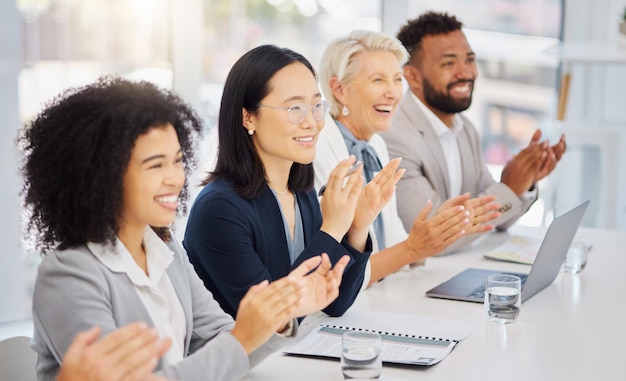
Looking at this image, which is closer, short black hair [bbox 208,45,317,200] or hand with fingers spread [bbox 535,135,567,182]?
short black hair [bbox 208,45,317,200]

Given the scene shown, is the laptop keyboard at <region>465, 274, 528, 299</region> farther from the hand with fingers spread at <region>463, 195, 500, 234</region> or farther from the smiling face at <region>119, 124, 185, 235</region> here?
the smiling face at <region>119, 124, 185, 235</region>

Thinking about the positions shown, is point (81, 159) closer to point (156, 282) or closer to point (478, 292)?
point (156, 282)

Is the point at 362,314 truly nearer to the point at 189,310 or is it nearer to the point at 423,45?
the point at 189,310

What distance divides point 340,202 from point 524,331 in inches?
19.5

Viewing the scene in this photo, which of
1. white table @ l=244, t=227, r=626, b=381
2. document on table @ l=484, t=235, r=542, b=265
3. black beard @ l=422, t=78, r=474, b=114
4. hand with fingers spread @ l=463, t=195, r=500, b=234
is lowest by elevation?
white table @ l=244, t=227, r=626, b=381

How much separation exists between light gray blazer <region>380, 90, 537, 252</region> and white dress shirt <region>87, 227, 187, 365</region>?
139 cm

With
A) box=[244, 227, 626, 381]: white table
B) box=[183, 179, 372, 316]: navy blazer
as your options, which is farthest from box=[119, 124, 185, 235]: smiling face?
box=[183, 179, 372, 316]: navy blazer

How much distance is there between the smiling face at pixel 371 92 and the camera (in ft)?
9.19

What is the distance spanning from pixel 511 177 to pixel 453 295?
0.98m

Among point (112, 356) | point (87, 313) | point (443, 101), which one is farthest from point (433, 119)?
point (112, 356)

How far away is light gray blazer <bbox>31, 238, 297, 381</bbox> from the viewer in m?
1.51

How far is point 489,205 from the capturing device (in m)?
2.72

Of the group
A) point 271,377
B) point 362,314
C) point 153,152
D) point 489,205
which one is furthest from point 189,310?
point 489,205

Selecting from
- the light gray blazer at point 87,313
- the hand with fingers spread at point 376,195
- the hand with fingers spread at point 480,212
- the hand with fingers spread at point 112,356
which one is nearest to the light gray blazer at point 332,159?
the hand with fingers spread at point 480,212
